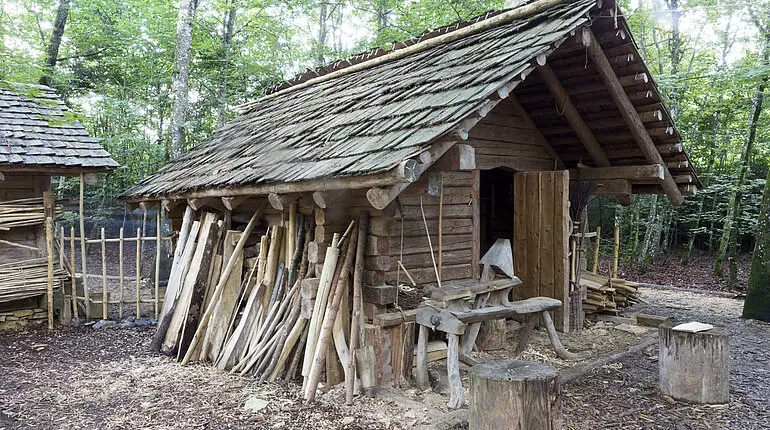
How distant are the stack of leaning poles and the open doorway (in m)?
4.39

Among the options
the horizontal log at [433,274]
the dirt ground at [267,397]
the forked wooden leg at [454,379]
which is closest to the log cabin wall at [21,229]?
the dirt ground at [267,397]

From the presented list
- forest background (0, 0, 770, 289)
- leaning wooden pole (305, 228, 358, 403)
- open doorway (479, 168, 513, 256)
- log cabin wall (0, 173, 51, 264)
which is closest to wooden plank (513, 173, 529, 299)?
open doorway (479, 168, 513, 256)

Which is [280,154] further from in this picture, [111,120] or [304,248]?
[111,120]

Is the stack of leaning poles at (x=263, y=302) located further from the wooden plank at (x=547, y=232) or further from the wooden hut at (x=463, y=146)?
the wooden plank at (x=547, y=232)

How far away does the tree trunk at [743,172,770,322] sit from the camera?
26.9 ft

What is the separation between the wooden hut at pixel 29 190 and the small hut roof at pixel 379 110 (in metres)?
1.19

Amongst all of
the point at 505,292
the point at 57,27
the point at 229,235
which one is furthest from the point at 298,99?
the point at 57,27

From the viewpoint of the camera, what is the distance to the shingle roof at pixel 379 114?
4324 mm

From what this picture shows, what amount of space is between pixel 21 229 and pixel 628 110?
9751 mm

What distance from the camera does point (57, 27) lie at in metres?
14.4

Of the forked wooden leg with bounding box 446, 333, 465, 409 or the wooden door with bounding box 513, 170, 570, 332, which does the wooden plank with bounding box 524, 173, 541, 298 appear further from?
the forked wooden leg with bounding box 446, 333, 465, 409

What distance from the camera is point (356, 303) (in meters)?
5.21

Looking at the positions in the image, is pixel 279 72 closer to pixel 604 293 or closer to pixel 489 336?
pixel 604 293

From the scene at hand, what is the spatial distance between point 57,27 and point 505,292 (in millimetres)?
15016
